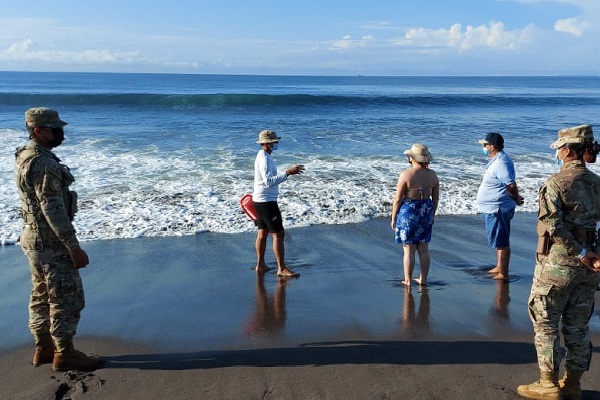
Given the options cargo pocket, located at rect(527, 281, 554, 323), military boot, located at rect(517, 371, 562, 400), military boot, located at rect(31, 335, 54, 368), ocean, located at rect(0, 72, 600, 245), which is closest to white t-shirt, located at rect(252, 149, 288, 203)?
ocean, located at rect(0, 72, 600, 245)

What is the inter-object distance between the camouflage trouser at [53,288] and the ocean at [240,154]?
3.76 m

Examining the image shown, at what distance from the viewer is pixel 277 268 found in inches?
255

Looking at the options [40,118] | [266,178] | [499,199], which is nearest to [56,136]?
[40,118]

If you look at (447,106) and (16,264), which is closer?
(16,264)

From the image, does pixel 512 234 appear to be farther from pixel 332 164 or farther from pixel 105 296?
pixel 332 164

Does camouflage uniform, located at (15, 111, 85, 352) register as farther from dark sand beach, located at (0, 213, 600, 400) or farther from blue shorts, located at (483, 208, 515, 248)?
blue shorts, located at (483, 208, 515, 248)

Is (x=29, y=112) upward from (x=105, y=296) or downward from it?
upward

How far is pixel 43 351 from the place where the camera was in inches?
162

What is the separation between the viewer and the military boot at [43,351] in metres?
4.11

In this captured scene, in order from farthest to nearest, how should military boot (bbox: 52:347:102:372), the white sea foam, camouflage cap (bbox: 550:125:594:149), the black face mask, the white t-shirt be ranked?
the white sea foam
the white t-shirt
military boot (bbox: 52:347:102:372)
the black face mask
camouflage cap (bbox: 550:125:594:149)

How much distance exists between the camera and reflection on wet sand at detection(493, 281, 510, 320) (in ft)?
16.9

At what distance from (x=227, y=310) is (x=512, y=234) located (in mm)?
4586

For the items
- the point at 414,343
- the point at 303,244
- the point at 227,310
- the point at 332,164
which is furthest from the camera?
the point at 332,164

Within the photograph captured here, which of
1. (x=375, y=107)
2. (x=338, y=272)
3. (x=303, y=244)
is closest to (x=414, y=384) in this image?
(x=338, y=272)
